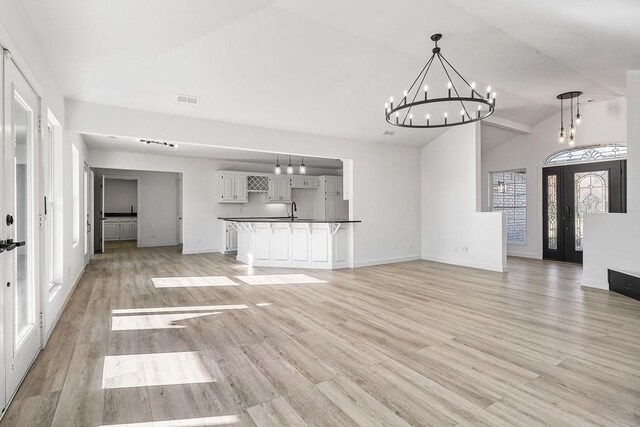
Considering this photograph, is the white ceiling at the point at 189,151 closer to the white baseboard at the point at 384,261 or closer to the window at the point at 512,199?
the white baseboard at the point at 384,261

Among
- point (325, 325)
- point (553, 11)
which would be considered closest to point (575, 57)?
point (553, 11)

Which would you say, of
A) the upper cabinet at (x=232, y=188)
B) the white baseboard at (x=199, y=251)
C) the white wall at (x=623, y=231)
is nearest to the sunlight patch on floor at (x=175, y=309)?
the white baseboard at (x=199, y=251)

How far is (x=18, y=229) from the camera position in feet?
8.45

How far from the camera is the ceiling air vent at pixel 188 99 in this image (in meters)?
4.62

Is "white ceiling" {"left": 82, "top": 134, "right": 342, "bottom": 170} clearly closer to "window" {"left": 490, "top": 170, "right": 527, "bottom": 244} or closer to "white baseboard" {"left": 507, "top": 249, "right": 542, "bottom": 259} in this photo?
"window" {"left": 490, "top": 170, "right": 527, "bottom": 244}

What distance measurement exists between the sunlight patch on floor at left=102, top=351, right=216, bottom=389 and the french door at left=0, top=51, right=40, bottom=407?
54 centimetres

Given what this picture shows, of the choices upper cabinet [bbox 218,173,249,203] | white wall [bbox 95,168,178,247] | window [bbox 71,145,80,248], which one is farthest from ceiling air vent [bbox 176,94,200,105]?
white wall [bbox 95,168,178,247]

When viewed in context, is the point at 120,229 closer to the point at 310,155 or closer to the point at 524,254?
the point at 310,155

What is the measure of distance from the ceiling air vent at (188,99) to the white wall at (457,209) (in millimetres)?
5175

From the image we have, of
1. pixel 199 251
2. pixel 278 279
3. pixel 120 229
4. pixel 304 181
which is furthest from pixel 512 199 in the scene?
pixel 120 229

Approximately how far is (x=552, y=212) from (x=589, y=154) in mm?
1442

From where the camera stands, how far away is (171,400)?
206 cm

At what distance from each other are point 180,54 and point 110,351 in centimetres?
316

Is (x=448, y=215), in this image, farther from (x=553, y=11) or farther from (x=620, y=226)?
(x=553, y=11)
